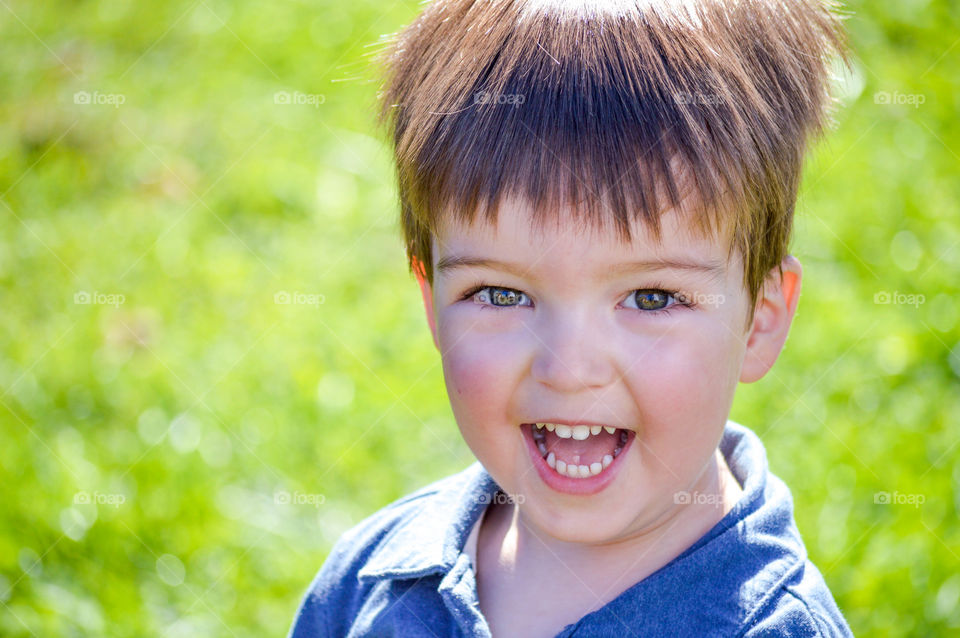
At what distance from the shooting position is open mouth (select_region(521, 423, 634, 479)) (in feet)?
4.67

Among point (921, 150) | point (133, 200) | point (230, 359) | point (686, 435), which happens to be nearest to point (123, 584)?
point (230, 359)

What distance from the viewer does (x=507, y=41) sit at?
1404mm

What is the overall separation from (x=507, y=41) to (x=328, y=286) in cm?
238

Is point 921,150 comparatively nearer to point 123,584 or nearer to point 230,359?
point 230,359
